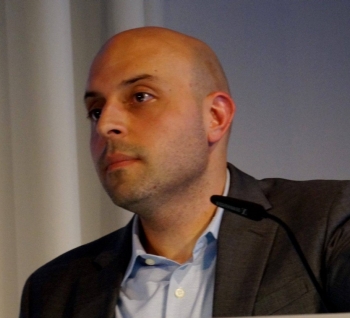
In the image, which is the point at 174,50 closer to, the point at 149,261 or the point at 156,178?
the point at 156,178

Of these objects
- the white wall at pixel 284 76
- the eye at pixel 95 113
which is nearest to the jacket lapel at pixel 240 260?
the eye at pixel 95 113

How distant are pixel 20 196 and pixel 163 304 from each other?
69 centimetres

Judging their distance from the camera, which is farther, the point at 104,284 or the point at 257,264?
the point at 104,284

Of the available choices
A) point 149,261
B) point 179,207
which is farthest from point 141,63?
point 149,261

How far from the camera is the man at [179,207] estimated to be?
3.77 feet

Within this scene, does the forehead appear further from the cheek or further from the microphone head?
the microphone head

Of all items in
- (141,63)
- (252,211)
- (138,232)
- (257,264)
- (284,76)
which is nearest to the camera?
(252,211)

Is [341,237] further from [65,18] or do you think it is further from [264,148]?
[65,18]

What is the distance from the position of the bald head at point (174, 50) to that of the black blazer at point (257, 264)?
0.21 metres

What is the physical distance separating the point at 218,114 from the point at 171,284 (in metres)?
0.38

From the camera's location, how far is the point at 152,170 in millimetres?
1229

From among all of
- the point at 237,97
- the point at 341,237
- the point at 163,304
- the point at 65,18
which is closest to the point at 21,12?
the point at 65,18

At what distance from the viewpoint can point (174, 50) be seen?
1.32 metres

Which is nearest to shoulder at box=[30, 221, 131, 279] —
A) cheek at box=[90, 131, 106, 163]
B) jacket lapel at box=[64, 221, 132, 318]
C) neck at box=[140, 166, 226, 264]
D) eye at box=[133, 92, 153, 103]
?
jacket lapel at box=[64, 221, 132, 318]
